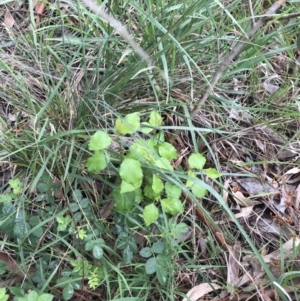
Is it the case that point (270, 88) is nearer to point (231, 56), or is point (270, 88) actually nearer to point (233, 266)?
point (231, 56)

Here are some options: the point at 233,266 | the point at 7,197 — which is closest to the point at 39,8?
the point at 7,197

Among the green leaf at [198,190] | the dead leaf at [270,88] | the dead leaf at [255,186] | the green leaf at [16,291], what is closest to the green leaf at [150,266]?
the green leaf at [198,190]

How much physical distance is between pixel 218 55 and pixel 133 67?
325 mm

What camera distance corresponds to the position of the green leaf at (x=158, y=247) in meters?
1.33

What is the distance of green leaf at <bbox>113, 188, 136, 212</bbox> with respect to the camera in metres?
1.26

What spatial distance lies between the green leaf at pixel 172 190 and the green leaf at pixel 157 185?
29mm

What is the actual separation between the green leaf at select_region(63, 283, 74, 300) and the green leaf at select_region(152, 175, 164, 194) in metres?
0.33

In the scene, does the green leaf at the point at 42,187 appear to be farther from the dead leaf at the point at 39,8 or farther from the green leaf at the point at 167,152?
the dead leaf at the point at 39,8

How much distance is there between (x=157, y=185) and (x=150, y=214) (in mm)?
79

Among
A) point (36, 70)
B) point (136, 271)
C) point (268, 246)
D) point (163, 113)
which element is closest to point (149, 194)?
point (136, 271)

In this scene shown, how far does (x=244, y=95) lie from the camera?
1.70 metres

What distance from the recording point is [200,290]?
1.38 meters

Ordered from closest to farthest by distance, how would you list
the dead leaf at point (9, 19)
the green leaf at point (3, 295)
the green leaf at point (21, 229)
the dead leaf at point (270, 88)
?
the green leaf at point (3, 295), the green leaf at point (21, 229), the dead leaf at point (9, 19), the dead leaf at point (270, 88)

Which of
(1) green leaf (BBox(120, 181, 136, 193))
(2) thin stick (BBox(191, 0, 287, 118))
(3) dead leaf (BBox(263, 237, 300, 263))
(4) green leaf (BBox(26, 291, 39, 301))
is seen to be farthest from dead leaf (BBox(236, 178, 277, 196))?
(4) green leaf (BBox(26, 291, 39, 301))
